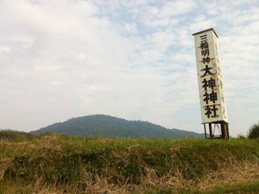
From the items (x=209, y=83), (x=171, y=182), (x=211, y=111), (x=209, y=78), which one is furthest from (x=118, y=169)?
(x=209, y=78)

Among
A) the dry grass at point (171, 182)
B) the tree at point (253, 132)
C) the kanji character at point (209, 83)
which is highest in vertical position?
the kanji character at point (209, 83)

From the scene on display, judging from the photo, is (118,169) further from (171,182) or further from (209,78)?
(209,78)

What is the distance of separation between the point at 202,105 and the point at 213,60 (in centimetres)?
203

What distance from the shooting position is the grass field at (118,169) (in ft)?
20.1

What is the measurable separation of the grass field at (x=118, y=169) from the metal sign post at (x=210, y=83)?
13.0 ft

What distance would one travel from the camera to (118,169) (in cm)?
666

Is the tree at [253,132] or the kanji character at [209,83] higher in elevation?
the kanji character at [209,83]

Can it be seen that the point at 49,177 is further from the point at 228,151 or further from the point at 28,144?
the point at 228,151

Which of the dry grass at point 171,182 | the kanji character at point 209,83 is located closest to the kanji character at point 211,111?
the kanji character at point 209,83

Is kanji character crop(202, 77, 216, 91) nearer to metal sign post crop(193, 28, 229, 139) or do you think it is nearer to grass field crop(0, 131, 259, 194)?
metal sign post crop(193, 28, 229, 139)

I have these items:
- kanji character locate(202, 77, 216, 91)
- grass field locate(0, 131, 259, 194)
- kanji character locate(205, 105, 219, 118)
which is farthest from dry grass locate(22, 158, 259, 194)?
kanji character locate(202, 77, 216, 91)

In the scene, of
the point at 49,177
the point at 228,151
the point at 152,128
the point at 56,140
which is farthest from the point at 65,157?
the point at 152,128

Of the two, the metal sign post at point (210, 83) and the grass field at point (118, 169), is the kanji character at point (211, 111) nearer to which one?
the metal sign post at point (210, 83)

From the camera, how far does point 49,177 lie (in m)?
6.27
